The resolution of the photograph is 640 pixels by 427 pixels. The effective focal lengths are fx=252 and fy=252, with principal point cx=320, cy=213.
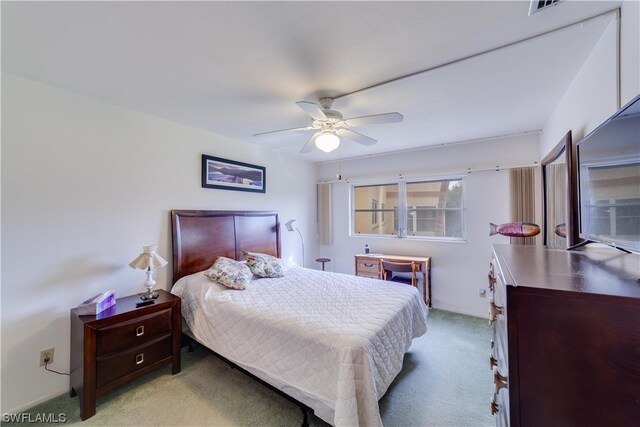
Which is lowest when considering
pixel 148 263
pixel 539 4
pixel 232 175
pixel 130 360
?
pixel 130 360

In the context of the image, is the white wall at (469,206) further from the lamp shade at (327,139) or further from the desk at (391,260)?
the lamp shade at (327,139)

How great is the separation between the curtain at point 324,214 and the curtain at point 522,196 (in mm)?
2767

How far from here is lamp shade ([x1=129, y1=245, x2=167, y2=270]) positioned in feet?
7.47

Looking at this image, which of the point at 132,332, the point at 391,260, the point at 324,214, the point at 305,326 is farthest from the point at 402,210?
the point at 132,332

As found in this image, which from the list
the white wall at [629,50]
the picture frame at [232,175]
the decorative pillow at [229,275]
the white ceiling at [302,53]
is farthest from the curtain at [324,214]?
the white wall at [629,50]

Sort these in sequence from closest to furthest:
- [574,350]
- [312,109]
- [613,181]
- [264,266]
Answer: [574,350] < [613,181] < [312,109] < [264,266]

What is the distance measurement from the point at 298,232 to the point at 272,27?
3434mm

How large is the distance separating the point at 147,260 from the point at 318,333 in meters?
1.74

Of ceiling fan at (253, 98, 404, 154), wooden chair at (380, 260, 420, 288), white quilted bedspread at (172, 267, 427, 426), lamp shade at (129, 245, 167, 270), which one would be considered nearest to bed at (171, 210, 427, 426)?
white quilted bedspread at (172, 267, 427, 426)

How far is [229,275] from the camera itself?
261 centimetres

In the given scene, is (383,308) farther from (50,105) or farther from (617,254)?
(50,105)

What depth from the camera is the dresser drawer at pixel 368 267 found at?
12.7ft

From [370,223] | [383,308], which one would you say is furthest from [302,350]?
[370,223]

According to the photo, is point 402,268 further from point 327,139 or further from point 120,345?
point 120,345
